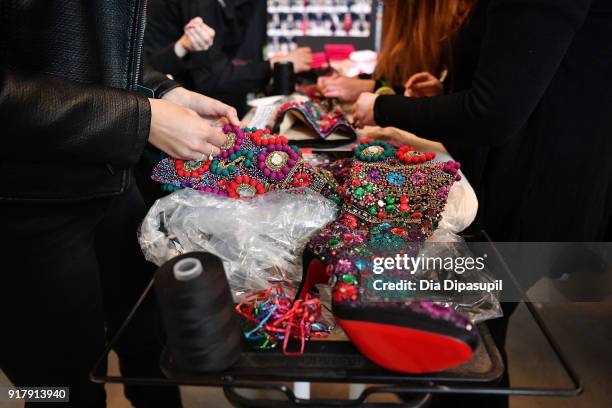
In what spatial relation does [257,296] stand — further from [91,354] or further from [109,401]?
[109,401]

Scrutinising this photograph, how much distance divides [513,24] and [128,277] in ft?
2.58

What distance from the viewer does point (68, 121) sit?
56cm

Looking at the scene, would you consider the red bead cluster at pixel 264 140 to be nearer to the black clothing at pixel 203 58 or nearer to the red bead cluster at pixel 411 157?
the red bead cluster at pixel 411 157

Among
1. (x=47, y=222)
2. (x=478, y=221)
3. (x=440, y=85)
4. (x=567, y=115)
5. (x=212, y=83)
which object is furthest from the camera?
(x=212, y=83)

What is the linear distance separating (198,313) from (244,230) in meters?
0.27

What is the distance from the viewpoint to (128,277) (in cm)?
87

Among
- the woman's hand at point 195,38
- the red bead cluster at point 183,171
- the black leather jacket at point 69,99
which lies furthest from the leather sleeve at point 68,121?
the woman's hand at point 195,38

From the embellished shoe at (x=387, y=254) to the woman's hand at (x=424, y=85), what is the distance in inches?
17.0

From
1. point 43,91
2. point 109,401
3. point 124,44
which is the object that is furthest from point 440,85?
point 109,401

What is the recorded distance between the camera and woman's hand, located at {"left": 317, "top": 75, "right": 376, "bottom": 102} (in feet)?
4.34

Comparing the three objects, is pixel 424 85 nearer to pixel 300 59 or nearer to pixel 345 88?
pixel 345 88

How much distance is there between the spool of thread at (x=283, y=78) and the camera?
4.73ft

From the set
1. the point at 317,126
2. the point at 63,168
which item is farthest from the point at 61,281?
the point at 317,126

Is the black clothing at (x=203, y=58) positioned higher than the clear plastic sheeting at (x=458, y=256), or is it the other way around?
the black clothing at (x=203, y=58)
